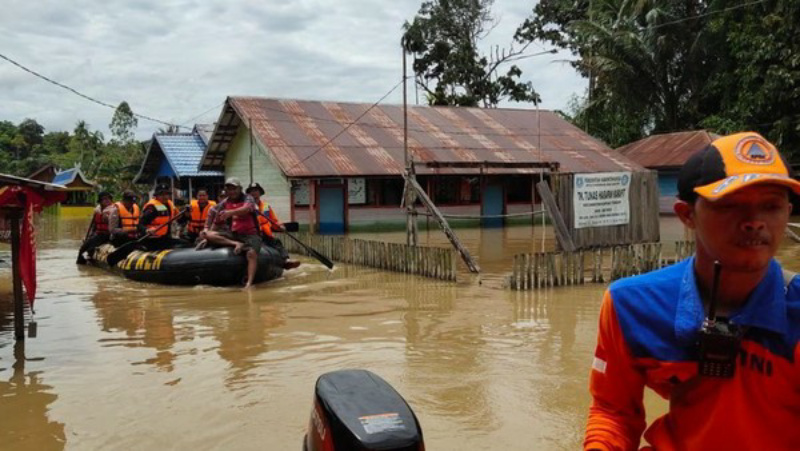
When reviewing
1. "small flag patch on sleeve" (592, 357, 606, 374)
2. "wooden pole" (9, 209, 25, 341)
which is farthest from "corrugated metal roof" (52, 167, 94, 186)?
"small flag patch on sleeve" (592, 357, 606, 374)

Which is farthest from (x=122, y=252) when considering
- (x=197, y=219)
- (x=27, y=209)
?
(x=27, y=209)

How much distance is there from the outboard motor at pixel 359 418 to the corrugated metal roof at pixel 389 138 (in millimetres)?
17043

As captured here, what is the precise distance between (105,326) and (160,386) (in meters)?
3.30

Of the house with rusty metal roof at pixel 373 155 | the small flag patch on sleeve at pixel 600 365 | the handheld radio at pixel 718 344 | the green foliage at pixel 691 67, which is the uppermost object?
the green foliage at pixel 691 67

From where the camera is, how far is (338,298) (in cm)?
1106

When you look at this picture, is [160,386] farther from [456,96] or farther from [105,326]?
[456,96]

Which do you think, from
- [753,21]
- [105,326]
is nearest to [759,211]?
[105,326]

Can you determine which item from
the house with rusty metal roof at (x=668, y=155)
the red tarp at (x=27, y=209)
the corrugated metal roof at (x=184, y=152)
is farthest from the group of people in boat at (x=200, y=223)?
the house with rusty metal roof at (x=668, y=155)

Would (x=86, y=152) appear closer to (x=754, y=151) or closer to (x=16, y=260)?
(x=16, y=260)

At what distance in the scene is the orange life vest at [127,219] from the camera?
14445 millimetres

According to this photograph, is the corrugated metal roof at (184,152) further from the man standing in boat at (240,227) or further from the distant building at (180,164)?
the man standing in boat at (240,227)

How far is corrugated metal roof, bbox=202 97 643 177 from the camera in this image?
21.5m

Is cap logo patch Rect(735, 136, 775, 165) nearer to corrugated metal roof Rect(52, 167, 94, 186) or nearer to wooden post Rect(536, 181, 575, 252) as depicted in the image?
wooden post Rect(536, 181, 575, 252)

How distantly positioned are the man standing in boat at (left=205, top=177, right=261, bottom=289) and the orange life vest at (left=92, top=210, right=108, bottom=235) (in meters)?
4.51
